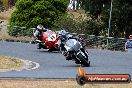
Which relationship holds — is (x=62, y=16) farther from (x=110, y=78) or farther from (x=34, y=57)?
(x=110, y=78)

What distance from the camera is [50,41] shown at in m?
28.1

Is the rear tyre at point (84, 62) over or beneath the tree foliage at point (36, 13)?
beneath

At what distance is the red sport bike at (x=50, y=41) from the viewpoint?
27984mm

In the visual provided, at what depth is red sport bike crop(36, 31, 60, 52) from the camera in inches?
1102

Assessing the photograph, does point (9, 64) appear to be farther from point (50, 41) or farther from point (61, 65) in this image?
point (50, 41)

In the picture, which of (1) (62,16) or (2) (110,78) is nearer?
(2) (110,78)

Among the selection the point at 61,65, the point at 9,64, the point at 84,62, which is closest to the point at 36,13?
the point at 61,65

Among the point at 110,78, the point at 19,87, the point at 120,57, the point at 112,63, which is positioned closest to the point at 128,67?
the point at 112,63

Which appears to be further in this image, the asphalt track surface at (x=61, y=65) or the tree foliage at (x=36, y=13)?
the tree foliage at (x=36, y=13)

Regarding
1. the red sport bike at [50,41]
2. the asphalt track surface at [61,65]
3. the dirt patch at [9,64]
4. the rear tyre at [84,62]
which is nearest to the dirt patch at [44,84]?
the asphalt track surface at [61,65]

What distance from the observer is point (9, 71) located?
59.0 feet

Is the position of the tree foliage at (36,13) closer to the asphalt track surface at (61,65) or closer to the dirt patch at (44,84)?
the asphalt track surface at (61,65)

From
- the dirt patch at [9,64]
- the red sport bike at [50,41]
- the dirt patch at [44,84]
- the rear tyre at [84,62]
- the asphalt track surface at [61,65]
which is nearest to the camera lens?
the dirt patch at [44,84]

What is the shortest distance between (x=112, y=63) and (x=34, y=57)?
3.88 meters
